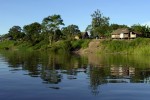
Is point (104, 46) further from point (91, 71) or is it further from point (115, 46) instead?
point (91, 71)

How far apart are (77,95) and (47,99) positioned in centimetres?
264

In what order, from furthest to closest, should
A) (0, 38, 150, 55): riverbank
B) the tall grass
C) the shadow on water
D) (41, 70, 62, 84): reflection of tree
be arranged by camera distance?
(0, 38, 150, 55): riverbank, the tall grass, the shadow on water, (41, 70, 62, 84): reflection of tree

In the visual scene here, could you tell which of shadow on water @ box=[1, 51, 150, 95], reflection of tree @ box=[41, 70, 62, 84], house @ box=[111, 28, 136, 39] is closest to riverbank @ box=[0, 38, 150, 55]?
house @ box=[111, 28, 136, 39]

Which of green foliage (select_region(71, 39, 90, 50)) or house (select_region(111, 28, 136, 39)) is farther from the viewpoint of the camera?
house (select_region(111, 28, 136, 39))

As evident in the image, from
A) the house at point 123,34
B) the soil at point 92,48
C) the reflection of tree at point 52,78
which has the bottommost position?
the reflection of tree at point 52,78

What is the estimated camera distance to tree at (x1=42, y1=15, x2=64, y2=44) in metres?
171

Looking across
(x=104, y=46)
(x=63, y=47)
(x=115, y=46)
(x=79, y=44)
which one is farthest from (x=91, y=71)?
(x=79, y=44)

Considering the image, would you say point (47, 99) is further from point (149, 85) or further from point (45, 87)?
point (149, 85)

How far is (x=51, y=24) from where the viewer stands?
172 m

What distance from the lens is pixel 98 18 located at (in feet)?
600

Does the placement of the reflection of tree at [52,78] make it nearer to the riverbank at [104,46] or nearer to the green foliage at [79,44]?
the riverbank at [104,46]

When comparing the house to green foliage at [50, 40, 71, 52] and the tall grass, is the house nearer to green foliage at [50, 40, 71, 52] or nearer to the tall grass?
green foliage at [50, 40, 71, 52]

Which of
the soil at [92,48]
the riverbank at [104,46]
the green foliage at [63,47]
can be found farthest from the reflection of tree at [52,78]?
the green foliage at [63,47]

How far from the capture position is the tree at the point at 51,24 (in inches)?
6737
